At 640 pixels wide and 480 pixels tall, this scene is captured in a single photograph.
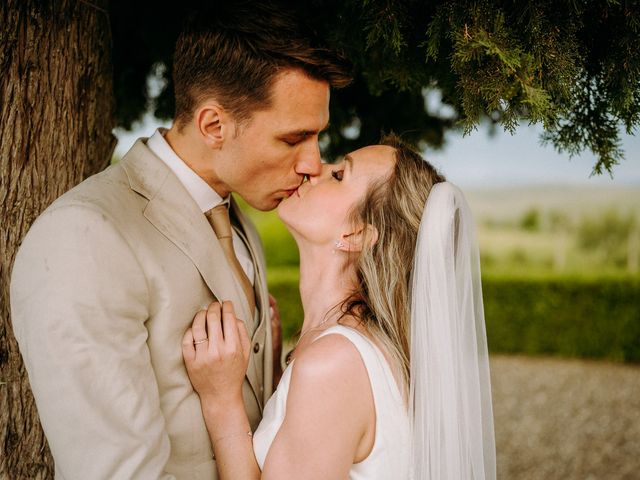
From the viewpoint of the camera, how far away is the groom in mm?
1688

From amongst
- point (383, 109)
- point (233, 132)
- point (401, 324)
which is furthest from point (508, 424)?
point (233, 132)

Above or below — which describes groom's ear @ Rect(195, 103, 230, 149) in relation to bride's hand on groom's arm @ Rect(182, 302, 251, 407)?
above

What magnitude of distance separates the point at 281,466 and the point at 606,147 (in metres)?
1.70

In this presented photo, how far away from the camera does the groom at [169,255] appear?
5.54 ft

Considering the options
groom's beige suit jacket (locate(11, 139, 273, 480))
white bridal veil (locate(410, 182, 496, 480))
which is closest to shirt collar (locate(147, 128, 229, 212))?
groom's beige suit jacket (locate(11, 139, 273, 480))

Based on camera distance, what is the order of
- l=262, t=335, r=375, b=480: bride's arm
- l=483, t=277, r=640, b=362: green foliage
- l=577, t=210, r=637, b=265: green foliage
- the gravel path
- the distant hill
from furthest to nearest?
1. the distant hill
2. l=577, t=210, r=637, b=265: green foliage
3. l=483, t=277, r=640, b=362: green foliage
4. the gravel path
5. l=262, t=335, r=375, b=480: bride's arm

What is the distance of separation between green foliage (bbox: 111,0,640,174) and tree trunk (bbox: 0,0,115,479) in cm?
82

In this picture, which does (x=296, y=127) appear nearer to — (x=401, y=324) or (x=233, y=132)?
(x=233, y=132)

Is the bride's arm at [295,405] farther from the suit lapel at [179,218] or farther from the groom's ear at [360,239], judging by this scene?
the groom's ear at [360,239]

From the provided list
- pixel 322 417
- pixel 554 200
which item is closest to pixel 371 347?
pixel 322 417

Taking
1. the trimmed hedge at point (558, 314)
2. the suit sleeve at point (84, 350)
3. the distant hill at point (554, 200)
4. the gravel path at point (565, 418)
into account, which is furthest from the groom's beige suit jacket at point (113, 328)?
the distant hill at point (554, 200)

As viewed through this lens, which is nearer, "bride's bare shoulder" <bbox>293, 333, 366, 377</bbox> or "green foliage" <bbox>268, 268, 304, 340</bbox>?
"bride's bare shoulder" <bbox>293, 333, 366, 377</bbox>

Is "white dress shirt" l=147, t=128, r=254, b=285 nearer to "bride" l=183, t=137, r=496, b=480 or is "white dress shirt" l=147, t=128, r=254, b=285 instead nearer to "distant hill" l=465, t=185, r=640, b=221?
"bride" l=183, t=137, r=496, b=480

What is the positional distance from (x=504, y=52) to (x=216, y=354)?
1.27m
